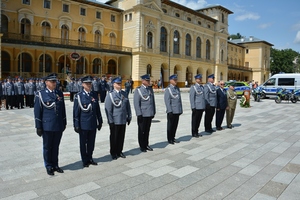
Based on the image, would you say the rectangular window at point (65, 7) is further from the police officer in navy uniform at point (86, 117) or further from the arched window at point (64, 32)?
the police officer in navy uniform at point (86, 117)

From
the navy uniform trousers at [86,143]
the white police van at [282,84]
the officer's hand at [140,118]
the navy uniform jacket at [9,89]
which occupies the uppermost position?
the white police van at [282,84]

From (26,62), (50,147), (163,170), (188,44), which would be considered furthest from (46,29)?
(163,170)

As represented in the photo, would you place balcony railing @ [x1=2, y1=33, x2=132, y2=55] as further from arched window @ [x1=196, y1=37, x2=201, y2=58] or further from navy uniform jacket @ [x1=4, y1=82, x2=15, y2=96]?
arched window @ [x1=196, y1=37, x2=201, y2=58]

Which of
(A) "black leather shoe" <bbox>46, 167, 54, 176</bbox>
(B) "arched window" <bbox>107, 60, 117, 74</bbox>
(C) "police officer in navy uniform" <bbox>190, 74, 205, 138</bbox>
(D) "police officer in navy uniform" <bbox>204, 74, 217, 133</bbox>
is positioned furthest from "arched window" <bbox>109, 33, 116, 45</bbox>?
(A) "black leather shoe" <bbox>46, 167, 54, 176</bbox>

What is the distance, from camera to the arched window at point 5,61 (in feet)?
95.6

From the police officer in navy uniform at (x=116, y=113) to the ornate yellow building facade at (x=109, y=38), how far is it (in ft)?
83.5

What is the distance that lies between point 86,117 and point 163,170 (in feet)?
6.28

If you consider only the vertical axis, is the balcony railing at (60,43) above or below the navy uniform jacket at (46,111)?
above

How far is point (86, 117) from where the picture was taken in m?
5.26

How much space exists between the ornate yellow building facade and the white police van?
713 inches

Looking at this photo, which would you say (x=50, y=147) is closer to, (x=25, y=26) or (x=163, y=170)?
(x=163, y=170)

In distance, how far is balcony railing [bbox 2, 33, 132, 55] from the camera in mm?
27900

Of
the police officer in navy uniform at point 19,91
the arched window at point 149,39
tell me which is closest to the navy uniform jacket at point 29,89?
the police officer in navy uniform at point 19,91

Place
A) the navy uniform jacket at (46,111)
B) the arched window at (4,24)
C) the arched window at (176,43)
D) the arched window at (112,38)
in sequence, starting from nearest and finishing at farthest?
the navy uniform jacket at (46,111) → the arched window at (4,24) → the arched window at (112,38) → the arched window at (176,43)
